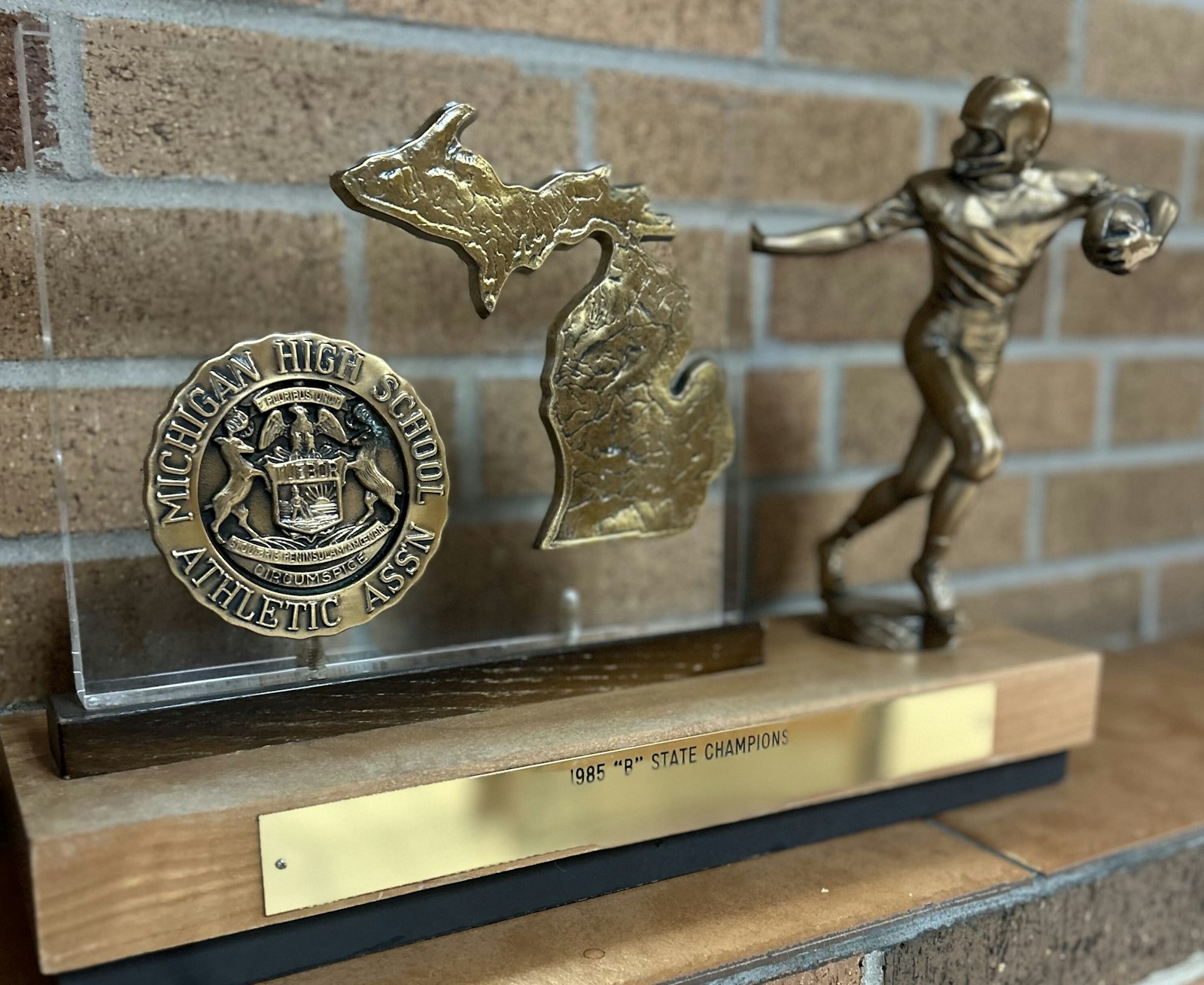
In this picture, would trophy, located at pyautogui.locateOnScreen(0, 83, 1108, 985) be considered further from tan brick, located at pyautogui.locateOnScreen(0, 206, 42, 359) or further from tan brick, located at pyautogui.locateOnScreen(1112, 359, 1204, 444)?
tan brick, located at pyautogui.locateOnScreen(1112, 359, 1204, 444)

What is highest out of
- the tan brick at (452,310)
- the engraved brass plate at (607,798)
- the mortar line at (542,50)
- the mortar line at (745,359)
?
the mortar line at (542,50)

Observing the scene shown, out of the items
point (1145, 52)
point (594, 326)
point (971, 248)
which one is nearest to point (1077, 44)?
point (1145, 52)

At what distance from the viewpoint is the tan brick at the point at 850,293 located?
889 millimetres

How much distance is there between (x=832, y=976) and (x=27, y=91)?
0.62 m

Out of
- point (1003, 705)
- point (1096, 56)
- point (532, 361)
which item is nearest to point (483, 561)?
point (532, 361)

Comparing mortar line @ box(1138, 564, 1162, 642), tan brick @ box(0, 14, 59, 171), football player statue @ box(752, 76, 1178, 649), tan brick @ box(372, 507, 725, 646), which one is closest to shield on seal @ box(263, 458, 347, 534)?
tan brick @ box(372, 507, 725, 646)

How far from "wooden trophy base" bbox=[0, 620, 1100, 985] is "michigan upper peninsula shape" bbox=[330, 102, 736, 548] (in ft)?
0.41

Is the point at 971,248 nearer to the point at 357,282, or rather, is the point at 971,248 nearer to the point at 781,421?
the point at 781,421

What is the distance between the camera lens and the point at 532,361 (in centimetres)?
69

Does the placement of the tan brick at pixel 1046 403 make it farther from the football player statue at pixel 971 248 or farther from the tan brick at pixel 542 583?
the tan brick at pixel 542 583

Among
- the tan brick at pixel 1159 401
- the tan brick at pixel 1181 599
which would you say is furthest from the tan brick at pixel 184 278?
the tan brick at pixel 1181 599

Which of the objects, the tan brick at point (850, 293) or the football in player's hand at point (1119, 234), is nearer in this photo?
the football in player's hand at point (1119, 234)

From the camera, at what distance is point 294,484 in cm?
55

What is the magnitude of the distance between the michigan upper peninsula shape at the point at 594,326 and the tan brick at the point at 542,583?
39mm
